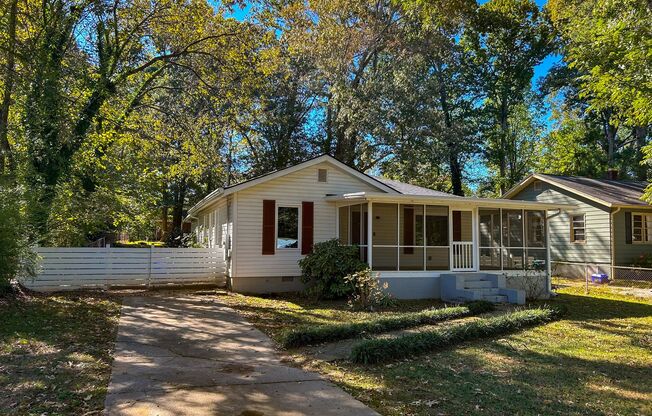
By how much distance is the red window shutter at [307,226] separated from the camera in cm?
1340

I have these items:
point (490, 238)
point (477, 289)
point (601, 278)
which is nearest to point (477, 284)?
point (477, 289)

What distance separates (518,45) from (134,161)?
2438cm

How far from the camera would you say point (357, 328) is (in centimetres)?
747

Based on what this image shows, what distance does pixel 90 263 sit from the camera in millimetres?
12016

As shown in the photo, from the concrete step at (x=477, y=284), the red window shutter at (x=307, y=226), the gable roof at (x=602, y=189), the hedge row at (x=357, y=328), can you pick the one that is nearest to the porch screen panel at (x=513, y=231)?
the gable roof at (x=602, y=189)

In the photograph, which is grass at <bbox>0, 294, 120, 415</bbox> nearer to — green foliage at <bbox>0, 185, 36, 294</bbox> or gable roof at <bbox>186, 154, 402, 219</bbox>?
green foliage at <bbox>0, 185, 36, 294</bbox>

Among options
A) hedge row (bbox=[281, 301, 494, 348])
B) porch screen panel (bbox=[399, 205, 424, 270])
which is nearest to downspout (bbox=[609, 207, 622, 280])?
porch screen panel (bbox=[399, 205, 424, 270])

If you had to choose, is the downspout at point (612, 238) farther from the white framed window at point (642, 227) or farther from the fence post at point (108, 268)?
the fence post at point (108, 268)

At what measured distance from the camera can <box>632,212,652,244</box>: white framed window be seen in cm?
1827

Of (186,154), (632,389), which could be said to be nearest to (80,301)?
(186,154)

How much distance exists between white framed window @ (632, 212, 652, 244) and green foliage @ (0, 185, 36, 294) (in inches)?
805

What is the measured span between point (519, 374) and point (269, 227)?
8639 millimetres

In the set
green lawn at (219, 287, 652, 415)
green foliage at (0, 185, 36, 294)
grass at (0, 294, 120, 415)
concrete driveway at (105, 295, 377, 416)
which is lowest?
green lawn at (219, 287, 652, 415)

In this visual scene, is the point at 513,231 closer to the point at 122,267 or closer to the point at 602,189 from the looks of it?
the point at 602,189
